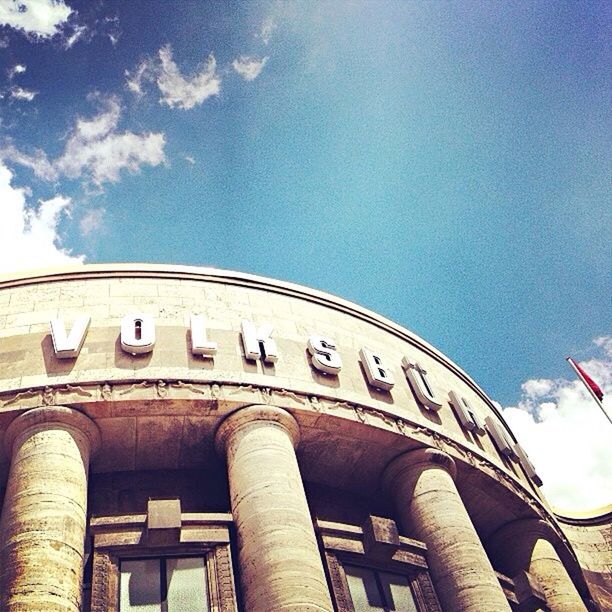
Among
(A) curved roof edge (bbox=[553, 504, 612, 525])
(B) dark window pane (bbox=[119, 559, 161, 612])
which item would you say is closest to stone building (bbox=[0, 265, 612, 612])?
(B) dark window pane (bbox=[119, 559, 161, 612])

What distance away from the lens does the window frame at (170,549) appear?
47.3ft

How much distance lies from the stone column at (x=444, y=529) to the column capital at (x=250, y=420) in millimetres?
3881

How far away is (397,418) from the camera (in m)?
19.0

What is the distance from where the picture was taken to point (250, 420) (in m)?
16.6

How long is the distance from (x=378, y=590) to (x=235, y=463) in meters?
4.87

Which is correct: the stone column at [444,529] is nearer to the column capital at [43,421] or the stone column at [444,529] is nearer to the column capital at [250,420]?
the column capital at [250,420]

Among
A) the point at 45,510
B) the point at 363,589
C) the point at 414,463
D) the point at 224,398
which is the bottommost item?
the point at 363,589

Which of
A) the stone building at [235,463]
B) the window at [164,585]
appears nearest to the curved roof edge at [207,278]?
the stone building at [235,463]

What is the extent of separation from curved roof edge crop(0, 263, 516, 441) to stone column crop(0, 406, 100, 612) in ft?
17.5

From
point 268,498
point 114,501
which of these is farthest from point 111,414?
point 268,498

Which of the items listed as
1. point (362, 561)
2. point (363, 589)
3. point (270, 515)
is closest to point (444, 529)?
point (362, 561)

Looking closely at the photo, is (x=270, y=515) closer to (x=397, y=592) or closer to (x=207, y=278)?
(x=397, y=592)

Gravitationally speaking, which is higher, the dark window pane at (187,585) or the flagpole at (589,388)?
the flagpole at (589,388)

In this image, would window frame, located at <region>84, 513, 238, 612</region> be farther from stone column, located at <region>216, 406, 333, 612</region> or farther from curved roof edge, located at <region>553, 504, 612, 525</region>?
curved roof edge, located at <region>553, 504, 612, 525</region>
